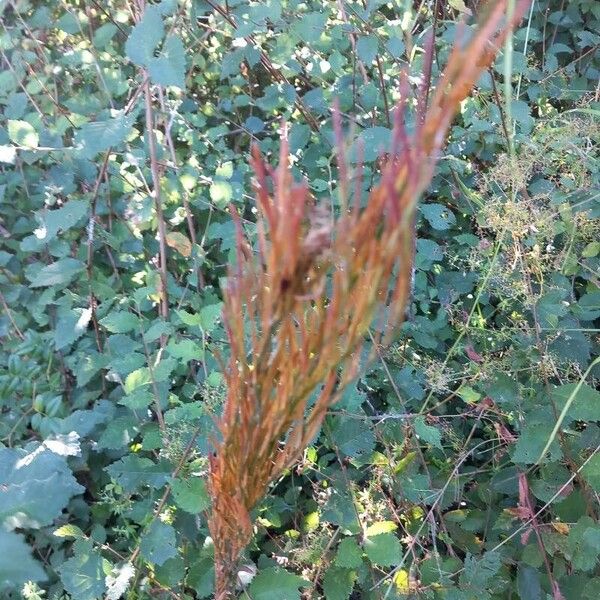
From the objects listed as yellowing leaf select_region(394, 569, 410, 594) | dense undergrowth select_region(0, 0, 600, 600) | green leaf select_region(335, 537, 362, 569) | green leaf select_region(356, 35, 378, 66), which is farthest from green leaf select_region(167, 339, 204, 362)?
green leaf select_region(356, 35, 378, 66)

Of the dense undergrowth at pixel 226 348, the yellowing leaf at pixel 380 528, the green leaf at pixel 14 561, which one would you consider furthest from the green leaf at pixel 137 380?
the green leaf at pixel 14 561

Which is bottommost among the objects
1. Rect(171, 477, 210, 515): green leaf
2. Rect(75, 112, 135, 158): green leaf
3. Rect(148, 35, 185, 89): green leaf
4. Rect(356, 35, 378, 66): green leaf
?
Rect(171, 477, 210, 515): green leaf

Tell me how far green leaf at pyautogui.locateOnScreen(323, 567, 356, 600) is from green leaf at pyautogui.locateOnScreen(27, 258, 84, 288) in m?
0.78

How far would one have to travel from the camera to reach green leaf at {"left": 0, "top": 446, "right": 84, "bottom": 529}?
83 centimetres

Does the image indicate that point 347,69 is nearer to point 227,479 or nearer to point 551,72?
point 551,72

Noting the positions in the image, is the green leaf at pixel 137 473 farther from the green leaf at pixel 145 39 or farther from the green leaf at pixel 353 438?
the green leaf at pixel 145 39

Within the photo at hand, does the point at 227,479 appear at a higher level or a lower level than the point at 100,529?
higher

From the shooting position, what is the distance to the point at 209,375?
4.03ft

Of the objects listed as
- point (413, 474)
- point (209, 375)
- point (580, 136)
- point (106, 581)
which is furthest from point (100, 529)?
point (580, 136)

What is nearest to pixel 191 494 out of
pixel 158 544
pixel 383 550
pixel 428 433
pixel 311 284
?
pixel 158 544

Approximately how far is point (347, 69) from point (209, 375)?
0.92 m

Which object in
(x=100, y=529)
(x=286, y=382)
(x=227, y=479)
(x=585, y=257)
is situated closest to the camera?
(x=286, y=382)

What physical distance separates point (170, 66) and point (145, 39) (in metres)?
0.06

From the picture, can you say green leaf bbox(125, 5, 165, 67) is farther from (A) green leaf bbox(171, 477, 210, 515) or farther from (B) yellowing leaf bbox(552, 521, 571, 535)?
(B) yellowing leaf bbox(552, 521, 571, 535)
